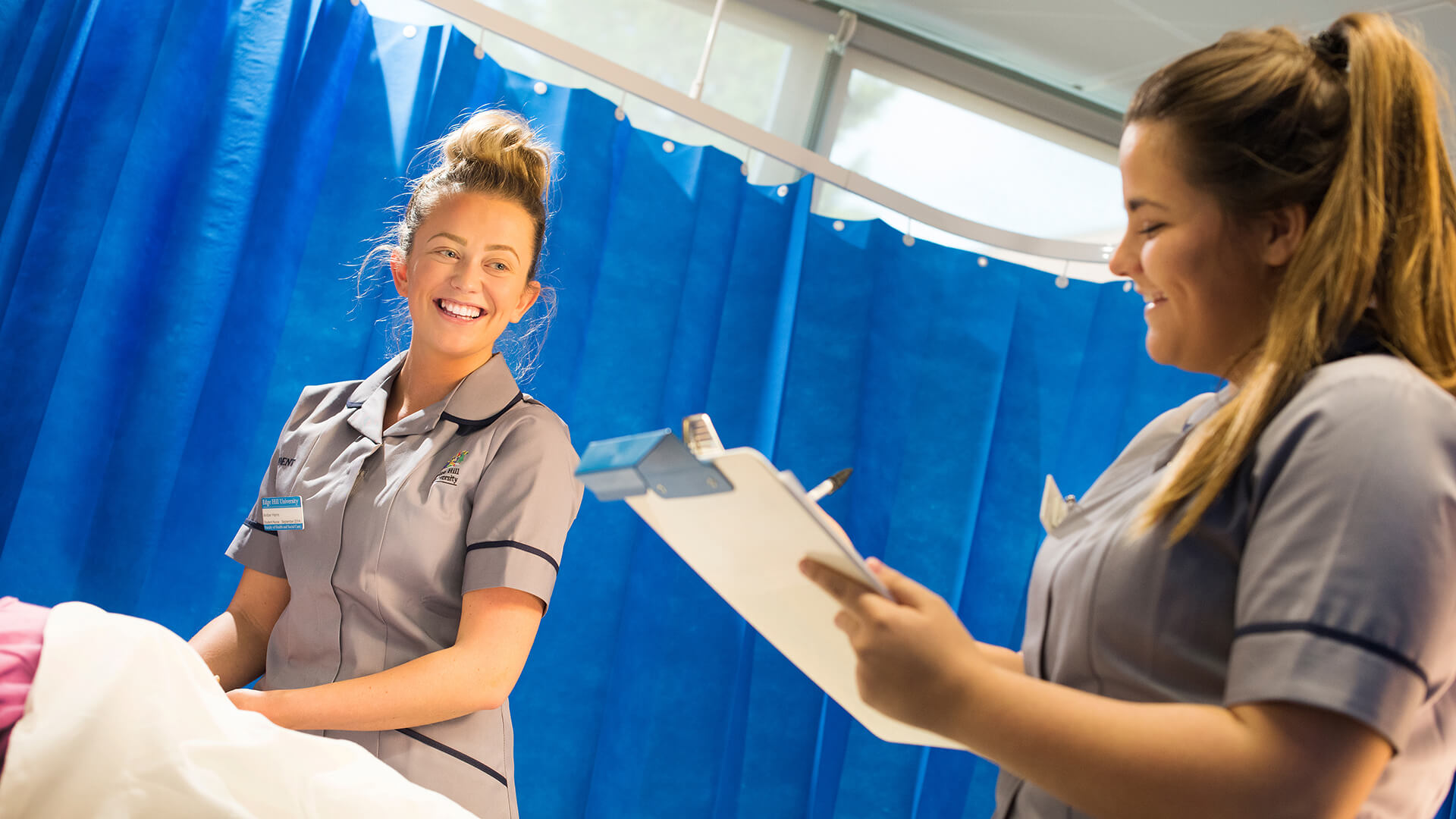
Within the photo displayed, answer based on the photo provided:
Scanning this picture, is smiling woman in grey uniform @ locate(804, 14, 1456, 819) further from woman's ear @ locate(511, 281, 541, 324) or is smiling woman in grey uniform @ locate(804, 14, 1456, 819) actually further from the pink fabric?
woman's ear @ locate(511, 281, 541, 324)

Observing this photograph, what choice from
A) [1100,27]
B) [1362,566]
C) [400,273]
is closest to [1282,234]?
[1362,566]

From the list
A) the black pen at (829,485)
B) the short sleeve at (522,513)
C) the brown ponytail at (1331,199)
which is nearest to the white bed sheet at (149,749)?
the short sleeve at (522,513)

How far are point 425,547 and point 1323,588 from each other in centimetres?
92

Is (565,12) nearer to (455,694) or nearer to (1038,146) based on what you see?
(1038,146)

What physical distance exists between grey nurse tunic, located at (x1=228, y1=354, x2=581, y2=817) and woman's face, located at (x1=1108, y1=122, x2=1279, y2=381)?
730 mm

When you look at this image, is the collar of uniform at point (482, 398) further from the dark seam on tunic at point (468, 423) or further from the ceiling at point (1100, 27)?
the ceiling at point (1100, 27)

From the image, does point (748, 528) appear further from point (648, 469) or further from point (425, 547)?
point (425, 547)

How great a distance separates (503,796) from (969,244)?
6.89ft

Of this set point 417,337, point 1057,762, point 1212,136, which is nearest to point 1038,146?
point 417,337

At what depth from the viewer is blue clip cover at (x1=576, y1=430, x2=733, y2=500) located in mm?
705

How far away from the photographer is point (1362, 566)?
0.50 meters

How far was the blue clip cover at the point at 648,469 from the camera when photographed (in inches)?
27.7

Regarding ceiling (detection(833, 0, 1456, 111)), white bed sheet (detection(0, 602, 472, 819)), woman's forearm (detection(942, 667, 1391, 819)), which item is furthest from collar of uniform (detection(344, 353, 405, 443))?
ceiling (detection(833, 0, 1456, 111))

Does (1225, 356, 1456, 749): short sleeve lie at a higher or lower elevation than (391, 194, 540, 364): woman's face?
lower
